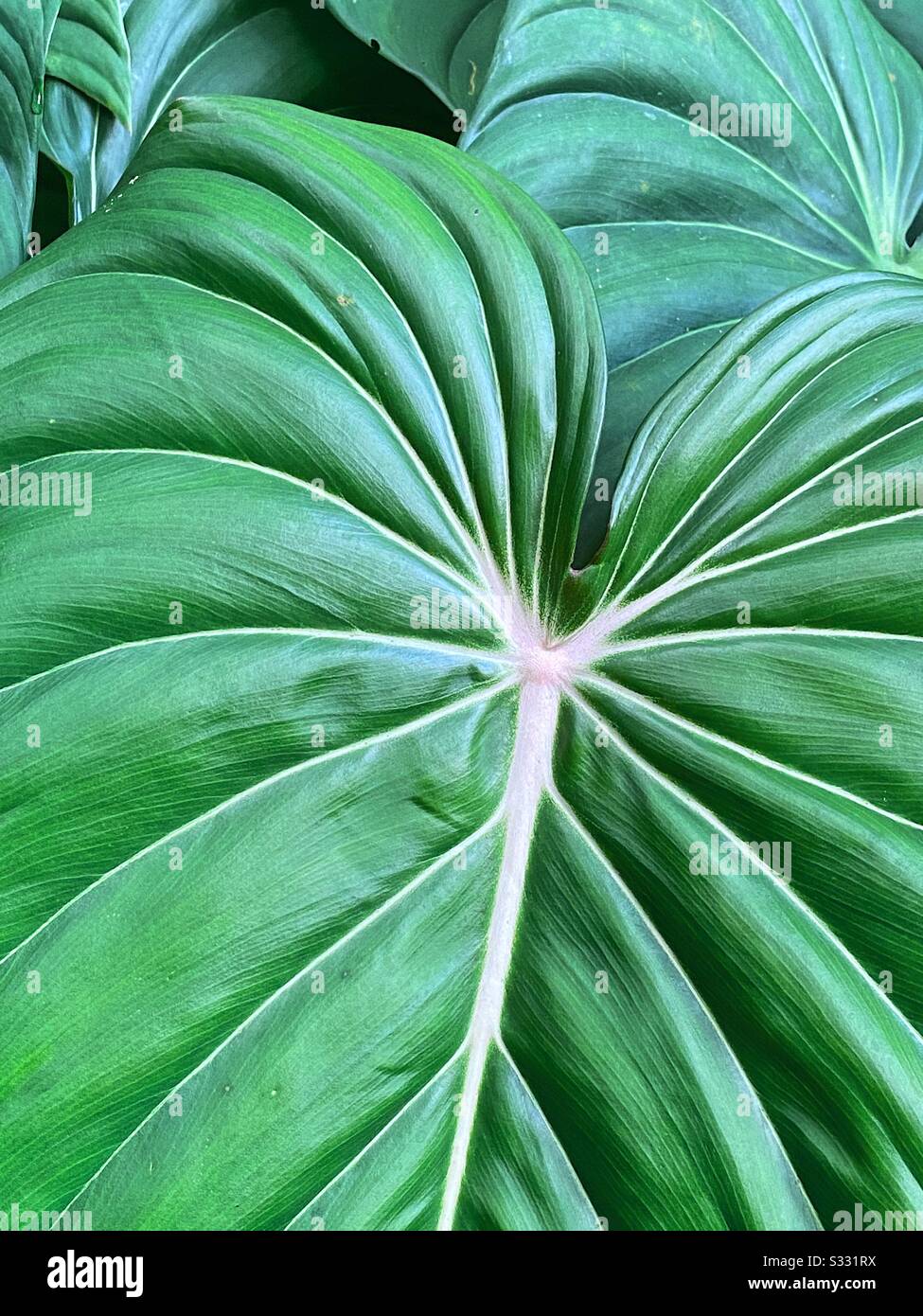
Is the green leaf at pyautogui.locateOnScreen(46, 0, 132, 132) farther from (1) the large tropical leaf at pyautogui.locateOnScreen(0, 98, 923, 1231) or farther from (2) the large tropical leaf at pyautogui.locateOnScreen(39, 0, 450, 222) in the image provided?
(1) the large tropical leaf at pyautogui.locateOnScreen(0, 98, 923, 1231)

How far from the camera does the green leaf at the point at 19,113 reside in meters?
0.89

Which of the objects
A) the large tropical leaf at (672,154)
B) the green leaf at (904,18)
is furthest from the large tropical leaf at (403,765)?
the green leaf at (904,18)

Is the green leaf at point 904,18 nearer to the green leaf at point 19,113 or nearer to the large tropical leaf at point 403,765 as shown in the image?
the large tropical leaf at point 403,765

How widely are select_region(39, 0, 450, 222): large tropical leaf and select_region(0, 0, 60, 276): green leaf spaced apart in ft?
0.21

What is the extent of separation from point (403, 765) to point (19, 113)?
0.71 meters

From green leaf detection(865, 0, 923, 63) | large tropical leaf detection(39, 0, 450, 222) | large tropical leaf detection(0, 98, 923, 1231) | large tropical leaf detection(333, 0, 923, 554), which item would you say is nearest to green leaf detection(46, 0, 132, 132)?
large tropical leaf detection(39, 0, 450, 222)

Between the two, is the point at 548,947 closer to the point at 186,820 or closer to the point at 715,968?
the point at 715,968

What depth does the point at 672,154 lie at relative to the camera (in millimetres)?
999

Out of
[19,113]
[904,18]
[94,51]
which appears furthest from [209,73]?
[904,18]

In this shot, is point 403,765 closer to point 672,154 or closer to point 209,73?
point 672,154

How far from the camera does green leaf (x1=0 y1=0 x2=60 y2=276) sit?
89 centimetres
